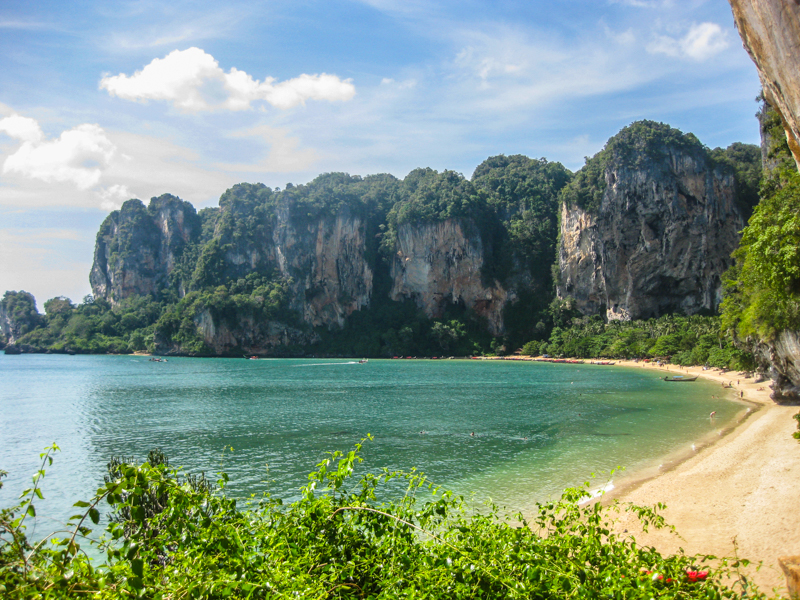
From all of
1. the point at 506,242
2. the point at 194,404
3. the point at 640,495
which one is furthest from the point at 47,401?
the point at 506,242

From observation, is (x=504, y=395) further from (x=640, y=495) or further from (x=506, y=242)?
(x=506, y=242)

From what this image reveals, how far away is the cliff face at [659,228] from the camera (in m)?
67.9

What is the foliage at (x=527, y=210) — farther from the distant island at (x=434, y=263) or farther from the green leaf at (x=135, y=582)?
the green leaf at (x=135, y=582)

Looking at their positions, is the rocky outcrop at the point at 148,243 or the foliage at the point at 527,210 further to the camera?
the rocky outcrop at the point at 148,243

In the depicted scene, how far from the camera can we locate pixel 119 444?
21.2 meters

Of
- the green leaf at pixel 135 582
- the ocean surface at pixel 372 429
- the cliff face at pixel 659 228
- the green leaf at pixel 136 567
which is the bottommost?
the ocean surface at pixel 372 429

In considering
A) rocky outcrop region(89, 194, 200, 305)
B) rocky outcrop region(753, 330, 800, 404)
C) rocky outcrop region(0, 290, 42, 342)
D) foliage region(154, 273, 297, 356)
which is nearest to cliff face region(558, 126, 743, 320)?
rocky outcrop region(753, 330, 800, 404)

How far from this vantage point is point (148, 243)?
112 m

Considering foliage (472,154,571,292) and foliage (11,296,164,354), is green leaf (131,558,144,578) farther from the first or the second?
foliage (11,296,164,354)

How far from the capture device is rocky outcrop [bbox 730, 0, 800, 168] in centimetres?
515

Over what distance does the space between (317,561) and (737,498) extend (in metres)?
13.9

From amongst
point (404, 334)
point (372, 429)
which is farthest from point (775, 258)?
point (404, 334)

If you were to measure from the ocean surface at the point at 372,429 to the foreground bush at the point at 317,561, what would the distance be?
450 cm

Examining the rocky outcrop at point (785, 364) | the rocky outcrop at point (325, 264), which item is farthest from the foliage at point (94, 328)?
the rocky outcrop at point (785, 364)
